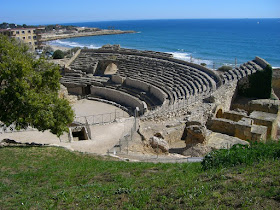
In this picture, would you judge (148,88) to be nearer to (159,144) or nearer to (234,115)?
(234,115)

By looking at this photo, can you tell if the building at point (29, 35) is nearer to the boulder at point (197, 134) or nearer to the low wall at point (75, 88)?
the low wall at point (75, 88)

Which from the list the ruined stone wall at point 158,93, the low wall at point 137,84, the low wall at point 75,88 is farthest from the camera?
the low wall at point 75,88

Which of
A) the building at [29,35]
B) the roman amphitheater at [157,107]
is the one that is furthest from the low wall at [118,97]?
the building at [29,35]

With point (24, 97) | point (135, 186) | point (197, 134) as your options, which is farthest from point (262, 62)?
point (135, 186)

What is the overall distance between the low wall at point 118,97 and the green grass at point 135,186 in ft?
49.7

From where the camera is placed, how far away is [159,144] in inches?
514

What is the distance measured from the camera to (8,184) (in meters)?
7.93

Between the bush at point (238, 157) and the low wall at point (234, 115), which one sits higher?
the bush at point (238, 157)

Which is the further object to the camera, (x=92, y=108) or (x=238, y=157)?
(x=92, y=108)

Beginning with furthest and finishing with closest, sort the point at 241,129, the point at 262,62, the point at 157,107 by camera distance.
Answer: the point at 262,62
the point at 157,107
the point at 241,129

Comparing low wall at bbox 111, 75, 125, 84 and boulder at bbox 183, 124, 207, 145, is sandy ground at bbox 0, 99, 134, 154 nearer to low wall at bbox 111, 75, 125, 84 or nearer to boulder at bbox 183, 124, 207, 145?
boulder at bbox 183, 124, 207, 145

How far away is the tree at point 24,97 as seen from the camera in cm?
1109

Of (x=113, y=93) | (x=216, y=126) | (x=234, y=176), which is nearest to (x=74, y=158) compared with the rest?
(x=234, y=176)

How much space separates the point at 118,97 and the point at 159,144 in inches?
640
